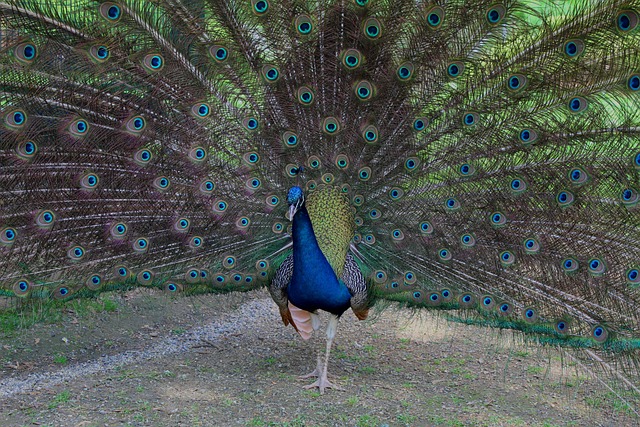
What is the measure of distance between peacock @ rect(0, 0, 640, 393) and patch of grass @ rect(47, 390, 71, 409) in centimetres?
76

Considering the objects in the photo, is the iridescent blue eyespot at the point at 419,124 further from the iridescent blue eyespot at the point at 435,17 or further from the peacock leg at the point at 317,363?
the peacock leg at the point at 317,363

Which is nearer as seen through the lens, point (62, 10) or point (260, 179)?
point (62, 10)

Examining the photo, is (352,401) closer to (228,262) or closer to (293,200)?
(228,262)

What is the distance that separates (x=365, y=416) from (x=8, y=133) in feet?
10.3

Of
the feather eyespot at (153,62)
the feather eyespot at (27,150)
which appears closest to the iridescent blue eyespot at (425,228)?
the feather eyespot at (153,62)

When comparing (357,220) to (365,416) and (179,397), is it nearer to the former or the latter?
(365,416)

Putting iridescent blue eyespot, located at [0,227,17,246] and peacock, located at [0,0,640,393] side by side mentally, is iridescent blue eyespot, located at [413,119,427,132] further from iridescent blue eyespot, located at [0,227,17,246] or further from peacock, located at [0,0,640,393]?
iridescent blue eyespot, located at [0,227,17,246]

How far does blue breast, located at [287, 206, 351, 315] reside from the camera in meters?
4.33

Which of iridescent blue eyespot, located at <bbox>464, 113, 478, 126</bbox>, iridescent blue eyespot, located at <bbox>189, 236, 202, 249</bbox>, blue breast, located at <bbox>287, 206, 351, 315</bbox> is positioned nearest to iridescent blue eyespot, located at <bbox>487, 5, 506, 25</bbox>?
iridescent blue eyespot, located at <bbox>464, 113, 478, 126</bbox>

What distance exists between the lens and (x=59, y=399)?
4398 millimetres

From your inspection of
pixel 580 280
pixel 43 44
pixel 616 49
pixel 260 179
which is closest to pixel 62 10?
pixel 43 44

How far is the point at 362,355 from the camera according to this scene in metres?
5.51

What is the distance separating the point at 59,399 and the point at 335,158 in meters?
2.69

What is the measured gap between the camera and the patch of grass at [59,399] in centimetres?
432
